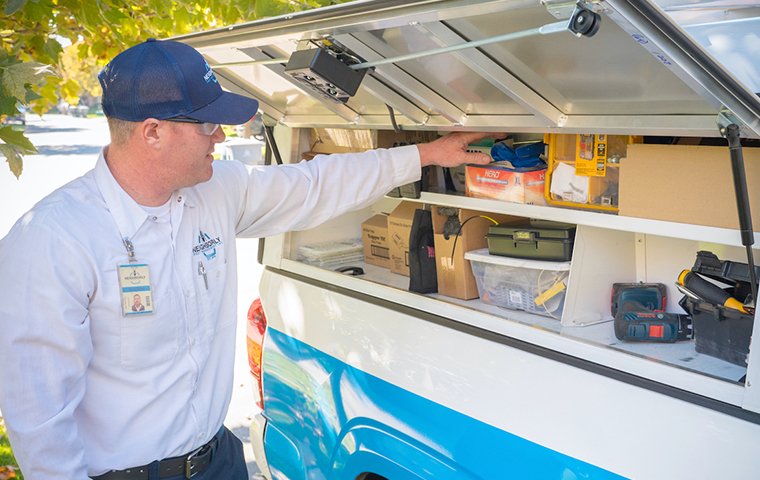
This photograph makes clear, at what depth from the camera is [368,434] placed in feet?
8.22

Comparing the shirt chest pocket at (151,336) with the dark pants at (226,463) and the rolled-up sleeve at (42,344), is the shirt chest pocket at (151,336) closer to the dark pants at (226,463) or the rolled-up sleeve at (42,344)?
the rolled-up sleeve at (42,344)

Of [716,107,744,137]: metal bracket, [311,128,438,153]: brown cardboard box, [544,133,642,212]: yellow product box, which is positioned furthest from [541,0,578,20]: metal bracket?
[311,128,438,153]: brown cardboard box

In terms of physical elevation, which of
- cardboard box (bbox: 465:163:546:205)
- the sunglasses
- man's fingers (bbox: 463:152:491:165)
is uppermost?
the sunglasses

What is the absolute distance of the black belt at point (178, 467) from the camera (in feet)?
7.06

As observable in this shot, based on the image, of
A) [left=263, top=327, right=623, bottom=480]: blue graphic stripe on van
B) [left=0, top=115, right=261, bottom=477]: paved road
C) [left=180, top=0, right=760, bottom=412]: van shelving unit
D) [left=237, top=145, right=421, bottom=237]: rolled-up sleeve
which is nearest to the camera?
[left=180, top=0, right=760, bottom=412]: van shelving unit

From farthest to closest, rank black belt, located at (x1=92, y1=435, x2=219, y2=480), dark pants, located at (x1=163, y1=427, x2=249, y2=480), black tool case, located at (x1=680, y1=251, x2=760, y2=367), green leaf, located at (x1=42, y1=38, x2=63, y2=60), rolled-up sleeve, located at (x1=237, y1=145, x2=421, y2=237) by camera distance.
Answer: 1. green leaf, located at (x1=42, y1=38, x2=63, y2=60)
2. rolled-up sleeve, located at (x1=237, y1=145, x2=421, y2=237)
3. dark pants, located at (x1=163, y1=427, x2=249, y2=480)
4. black belt, located at (x1=92, y1=435, x2=219, y2=480)
5. black tool case, located at (x1=680, y1=251, x2=760, y2=367)

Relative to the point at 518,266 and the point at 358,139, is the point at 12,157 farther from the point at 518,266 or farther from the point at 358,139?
the point at 518,266

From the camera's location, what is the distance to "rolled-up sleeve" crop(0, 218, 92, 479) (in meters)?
1.90

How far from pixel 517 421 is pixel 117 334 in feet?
3.71

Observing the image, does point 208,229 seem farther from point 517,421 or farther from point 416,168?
point 517,421

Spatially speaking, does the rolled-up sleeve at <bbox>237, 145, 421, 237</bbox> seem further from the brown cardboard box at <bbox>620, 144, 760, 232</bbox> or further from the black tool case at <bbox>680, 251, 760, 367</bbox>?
the black tool case at <bbox>680, 251, 760, 367</bbox>

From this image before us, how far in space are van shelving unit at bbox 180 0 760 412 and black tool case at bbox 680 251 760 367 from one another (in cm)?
3

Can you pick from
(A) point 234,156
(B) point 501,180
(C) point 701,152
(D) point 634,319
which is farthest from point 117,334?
(A) point 234,156

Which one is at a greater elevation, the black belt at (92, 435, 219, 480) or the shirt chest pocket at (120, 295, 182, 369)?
the shirt chest pocket at (120, 295, 182, 369)
